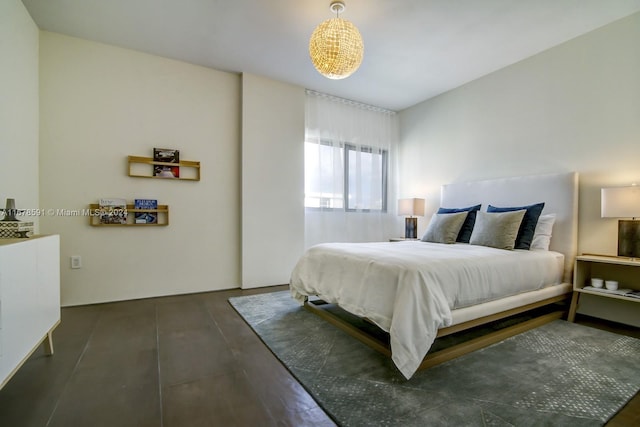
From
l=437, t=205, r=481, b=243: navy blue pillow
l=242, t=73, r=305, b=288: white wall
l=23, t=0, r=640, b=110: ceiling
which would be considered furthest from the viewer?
l=242, t=73, r=305, b=288: white wall

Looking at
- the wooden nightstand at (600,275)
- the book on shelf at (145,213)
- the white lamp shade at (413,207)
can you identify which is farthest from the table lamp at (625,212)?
the book on shelf at (145,213)

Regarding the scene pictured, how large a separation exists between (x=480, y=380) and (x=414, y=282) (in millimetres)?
624

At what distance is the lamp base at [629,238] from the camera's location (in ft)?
7.63

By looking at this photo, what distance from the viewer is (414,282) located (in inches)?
67.0

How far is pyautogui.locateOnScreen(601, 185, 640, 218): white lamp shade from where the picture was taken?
223 cm

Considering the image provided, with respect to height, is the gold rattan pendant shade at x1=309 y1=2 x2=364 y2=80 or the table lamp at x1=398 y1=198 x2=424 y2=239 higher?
the gold rattan pendant shade at x1=309 y1=2 x2=364 y2=80

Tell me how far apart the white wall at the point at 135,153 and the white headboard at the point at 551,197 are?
3.04 m

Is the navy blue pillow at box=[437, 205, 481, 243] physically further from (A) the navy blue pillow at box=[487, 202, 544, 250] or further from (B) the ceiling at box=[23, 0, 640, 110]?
(B) the ceiling at box=[23, 0, 640, 110]

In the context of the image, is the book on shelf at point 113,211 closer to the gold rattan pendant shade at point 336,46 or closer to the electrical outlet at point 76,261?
the electrical outlet at point 76,261

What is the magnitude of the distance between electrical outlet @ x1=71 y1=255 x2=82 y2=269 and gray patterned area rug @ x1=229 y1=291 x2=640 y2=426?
1.96 metres

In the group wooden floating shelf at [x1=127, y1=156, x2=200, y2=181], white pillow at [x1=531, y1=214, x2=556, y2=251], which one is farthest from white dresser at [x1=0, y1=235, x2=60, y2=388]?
white pillow at [x1=531, y1=214, x2=556, y2=251]

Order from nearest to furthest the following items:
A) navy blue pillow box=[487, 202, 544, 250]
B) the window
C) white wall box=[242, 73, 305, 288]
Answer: navy blue pillow box=[487, 202, 544, 250], white wall box=[242, 73, 305, 288], the window

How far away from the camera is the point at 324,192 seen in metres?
4.21

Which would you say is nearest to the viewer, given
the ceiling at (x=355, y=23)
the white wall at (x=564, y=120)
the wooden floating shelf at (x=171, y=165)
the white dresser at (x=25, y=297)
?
the white dresser at (x=25, y=297)
